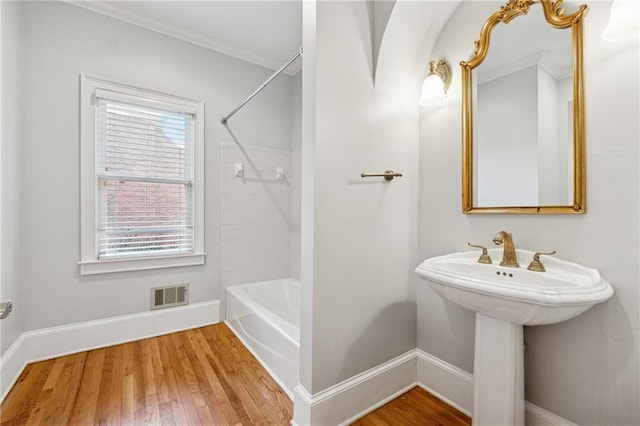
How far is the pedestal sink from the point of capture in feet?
2.93

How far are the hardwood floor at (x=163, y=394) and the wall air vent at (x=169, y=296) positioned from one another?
1.22ft

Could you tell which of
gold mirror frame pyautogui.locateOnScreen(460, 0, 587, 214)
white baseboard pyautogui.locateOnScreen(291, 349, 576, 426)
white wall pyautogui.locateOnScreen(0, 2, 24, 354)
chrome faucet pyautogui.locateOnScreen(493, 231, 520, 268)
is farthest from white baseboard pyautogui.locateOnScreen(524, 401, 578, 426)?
white wall pyautogui.locateOnScreen(0, 2, 24, 354)

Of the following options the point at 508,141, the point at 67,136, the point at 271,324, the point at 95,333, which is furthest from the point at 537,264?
the point at 67,136

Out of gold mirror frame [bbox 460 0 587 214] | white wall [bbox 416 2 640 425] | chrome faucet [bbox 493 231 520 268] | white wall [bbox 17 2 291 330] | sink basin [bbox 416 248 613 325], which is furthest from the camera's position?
white wall [bbox 17 2 291 330]

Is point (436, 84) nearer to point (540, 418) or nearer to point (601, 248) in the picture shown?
point (601, 248)

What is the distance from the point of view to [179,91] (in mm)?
2363

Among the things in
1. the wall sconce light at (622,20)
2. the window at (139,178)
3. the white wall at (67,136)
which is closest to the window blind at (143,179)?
the window at (139,178)

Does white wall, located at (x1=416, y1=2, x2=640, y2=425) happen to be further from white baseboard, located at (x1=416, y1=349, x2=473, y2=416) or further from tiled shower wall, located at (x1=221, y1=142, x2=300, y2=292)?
tiled shower wall, located at (x1=221, y1=142, x2=300, y2=292)

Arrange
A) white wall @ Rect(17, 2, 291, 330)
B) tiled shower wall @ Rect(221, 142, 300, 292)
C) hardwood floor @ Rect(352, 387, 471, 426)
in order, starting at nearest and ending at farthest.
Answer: hardwood floor @ Rect(352, 387, 471, 426), white wall @ Rect(17, 2, 291, 330), tiled shower wall @ Rect(221, 142, 300, 292)

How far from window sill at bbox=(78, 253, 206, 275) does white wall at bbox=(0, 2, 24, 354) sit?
363mm

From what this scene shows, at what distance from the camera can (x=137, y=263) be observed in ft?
7.22

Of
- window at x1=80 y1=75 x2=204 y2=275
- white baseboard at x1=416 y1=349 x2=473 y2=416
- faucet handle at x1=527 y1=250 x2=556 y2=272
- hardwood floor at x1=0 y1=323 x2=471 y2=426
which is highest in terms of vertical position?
window at x1=80 y1=75 x2=204 y2=275

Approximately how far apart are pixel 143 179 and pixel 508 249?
2562 millimetres

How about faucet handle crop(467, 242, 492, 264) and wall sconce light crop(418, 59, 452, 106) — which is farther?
wall sconce light crop(418, 59, 452, 106)
